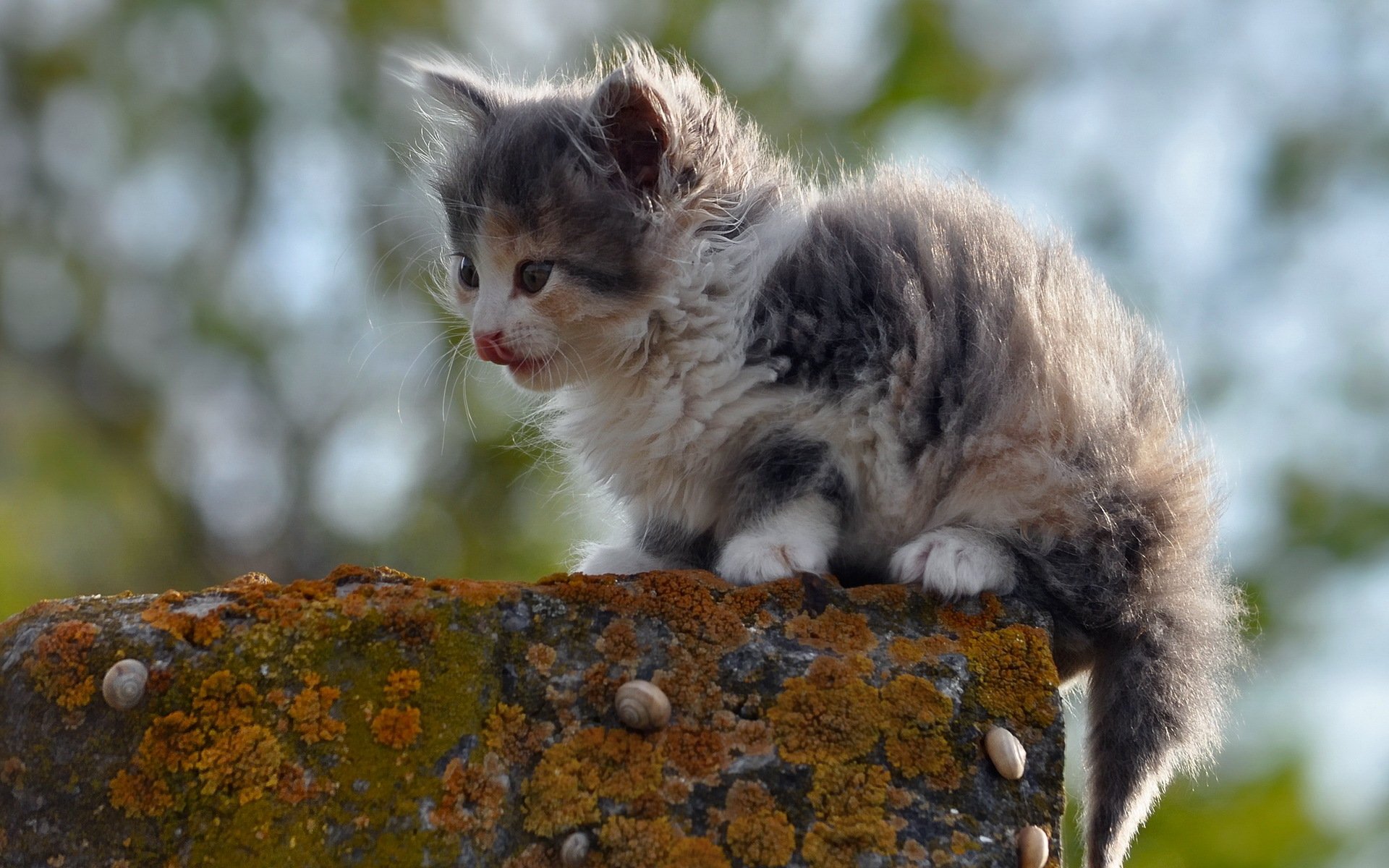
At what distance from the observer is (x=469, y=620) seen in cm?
199

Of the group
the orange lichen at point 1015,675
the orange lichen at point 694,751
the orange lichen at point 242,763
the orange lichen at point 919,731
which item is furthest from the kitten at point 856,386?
the orange lichen at point 242,763

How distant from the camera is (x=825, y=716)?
1.99 meters

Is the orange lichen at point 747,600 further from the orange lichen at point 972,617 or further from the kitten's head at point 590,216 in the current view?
the kitten's head at point 590,216

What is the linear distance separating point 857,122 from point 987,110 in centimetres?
100

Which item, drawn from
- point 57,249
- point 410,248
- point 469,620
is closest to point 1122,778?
point 469,620

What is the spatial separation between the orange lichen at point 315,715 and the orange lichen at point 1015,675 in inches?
42.0

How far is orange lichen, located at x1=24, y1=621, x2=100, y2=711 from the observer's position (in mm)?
1864

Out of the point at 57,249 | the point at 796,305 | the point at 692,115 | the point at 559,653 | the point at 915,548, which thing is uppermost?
the point at 57,249

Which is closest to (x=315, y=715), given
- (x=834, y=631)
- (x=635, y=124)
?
(x=834, y=631)

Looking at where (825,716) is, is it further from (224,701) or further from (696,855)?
(224,701)

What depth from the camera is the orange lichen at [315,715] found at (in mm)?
1862

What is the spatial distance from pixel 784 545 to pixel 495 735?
2.41 ft

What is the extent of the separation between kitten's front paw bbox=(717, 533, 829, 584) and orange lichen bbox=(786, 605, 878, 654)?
15cm

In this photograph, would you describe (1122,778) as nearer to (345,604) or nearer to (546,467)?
(345,604)
